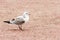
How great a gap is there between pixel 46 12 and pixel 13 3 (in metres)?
3.54

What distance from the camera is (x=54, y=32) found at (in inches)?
453

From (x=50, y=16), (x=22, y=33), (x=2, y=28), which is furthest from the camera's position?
(x=50, y=16)

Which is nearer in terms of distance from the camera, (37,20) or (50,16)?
(37,20)

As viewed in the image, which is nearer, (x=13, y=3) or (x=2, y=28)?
(x=2, y=28)

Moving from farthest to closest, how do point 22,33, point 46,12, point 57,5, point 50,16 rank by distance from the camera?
point 57,5, point 46,12, point 50,16, point 22,33

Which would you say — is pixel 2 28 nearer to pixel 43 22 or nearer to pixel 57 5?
pixel 43 22

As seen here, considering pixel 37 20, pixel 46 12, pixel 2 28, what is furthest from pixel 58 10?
pixel 2 28

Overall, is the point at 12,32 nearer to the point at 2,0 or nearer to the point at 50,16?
the point at 50,16

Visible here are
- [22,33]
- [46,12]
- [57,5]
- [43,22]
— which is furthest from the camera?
[57,5]

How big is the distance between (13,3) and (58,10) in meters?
3.50

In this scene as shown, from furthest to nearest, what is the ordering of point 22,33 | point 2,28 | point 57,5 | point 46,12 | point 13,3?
point 13,3
point 57,5
point 46,12
point 2,28
point 22,33

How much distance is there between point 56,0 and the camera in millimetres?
19891

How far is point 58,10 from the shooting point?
Result: 16.4m

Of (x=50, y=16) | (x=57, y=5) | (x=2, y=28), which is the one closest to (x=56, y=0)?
(x=57, y=5)
